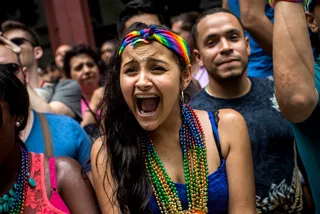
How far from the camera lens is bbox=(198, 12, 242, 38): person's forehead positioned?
295 centimetres

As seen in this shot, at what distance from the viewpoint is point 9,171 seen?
2.10 metres

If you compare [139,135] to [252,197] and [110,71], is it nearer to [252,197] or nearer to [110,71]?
[110,71]

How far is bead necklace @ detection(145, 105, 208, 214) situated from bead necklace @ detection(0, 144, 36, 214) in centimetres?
54

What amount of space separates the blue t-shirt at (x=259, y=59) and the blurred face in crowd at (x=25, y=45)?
1.73 m

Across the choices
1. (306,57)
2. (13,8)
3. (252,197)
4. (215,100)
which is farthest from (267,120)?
(13,8)

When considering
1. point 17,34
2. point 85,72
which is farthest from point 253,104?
point 85,72

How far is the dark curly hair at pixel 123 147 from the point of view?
6.91 ft

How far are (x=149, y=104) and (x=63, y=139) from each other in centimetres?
88

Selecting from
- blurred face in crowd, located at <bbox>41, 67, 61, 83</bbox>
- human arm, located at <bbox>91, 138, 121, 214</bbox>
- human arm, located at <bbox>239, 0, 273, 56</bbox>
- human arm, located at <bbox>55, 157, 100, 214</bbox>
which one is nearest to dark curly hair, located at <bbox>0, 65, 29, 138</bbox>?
human arm, located at <bbox>55, 157, 100, 214</bbox>

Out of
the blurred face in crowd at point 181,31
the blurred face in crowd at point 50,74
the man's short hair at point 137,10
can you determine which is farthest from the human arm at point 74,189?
the blurred face in crowd at point 50,74

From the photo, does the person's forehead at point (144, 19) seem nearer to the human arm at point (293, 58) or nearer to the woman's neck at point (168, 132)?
the woman's neck at point (168, 132)

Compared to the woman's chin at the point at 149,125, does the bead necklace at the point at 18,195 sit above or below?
below

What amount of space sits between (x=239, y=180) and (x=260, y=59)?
62.2 inches

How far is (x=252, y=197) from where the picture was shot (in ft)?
7.25
